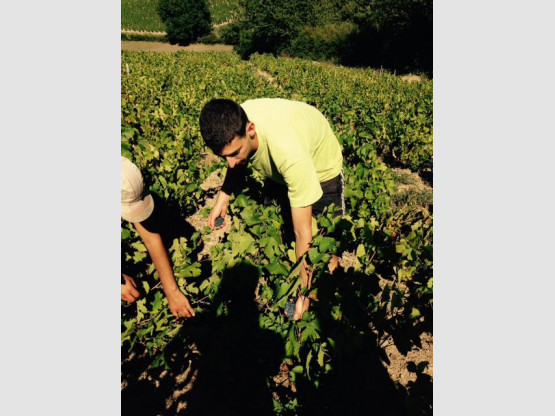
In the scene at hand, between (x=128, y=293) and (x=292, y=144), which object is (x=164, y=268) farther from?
(x=292, y=144)

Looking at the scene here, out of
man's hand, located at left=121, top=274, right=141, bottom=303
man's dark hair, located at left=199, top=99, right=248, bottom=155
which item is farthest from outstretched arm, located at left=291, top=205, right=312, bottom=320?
man's hand, located at left=121, top=274, right=141, bottom=303

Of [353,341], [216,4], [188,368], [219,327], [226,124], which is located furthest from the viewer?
[216,4]

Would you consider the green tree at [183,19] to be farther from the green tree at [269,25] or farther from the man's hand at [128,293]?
the man's hand at [128,293]

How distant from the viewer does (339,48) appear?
1362 inches

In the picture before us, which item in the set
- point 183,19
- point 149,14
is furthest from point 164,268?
point 149,14


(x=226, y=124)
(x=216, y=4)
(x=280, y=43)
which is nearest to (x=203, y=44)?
(x=280, y=43)

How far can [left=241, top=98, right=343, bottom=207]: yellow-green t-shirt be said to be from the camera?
→ 1.97 metres

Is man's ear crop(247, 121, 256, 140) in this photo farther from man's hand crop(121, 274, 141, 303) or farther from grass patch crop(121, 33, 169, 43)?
grass patch crop(121, 33, 169, 43)

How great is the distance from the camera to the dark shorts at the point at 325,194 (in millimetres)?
2833

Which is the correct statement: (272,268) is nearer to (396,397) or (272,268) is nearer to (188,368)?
(188,368)

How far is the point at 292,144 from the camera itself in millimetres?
2004

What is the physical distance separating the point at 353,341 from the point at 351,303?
0.27 metres

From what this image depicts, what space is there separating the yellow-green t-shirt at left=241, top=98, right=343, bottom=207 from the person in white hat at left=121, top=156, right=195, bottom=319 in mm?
859

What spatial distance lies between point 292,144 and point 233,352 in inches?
57.6
